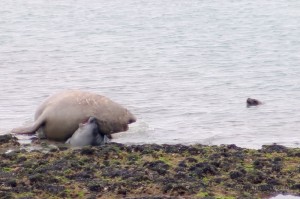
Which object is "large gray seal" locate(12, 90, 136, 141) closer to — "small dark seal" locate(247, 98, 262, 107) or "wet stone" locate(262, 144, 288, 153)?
"wet stone" locate(262, 144, 288, 153)

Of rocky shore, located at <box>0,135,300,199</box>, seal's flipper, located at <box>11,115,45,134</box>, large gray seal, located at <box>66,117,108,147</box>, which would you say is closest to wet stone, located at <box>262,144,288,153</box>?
rocky shore, located at <box>0,135,300,199</box>

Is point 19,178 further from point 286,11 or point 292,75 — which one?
point 286,11

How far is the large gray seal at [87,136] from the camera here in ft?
44.7

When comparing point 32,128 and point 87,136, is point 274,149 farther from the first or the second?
point 32,128

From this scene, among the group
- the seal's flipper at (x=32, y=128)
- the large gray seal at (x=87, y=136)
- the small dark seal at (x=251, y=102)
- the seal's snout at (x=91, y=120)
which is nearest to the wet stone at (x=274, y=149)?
the large gray seal at (x=87, y=136)

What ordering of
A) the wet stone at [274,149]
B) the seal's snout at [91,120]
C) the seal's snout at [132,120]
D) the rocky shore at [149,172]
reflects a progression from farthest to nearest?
the seal's snout at [132,120] < the seal's snout at [91,120] < the wet stone at [274,149] < the rocky shore at [149,172]

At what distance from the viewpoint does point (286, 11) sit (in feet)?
128

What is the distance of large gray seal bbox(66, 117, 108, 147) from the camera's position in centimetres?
1363

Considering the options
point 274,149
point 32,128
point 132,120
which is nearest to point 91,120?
point 32,128

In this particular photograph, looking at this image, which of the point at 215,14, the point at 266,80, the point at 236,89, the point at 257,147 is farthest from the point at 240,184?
the point at 215,14

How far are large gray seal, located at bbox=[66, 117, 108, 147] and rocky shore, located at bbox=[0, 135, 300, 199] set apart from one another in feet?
1.74

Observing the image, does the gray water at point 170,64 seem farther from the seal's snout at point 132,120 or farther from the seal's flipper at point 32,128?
the seal's flipper at point 32,128

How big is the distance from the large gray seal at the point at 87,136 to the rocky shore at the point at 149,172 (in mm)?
530

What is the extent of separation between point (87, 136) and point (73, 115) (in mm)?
850
